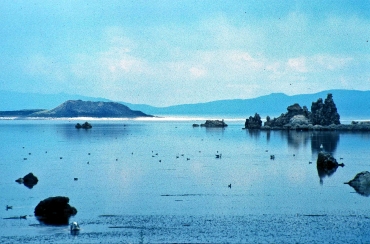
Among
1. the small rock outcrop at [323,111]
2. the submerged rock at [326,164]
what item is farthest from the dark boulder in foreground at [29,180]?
the small rock outcrop at [323,111]

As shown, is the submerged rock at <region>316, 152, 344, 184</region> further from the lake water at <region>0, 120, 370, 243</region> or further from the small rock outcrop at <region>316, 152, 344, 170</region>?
the lake water at <region>0, 120, 370, 243</region>

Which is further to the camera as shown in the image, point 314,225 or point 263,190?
point 263,190

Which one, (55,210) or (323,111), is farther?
(323,111)

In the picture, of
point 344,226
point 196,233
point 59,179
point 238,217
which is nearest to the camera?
point 196,233

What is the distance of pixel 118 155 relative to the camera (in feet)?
316

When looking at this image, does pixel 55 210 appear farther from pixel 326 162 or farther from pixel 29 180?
pixel 326 162

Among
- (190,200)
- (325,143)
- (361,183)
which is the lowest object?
(190,200)

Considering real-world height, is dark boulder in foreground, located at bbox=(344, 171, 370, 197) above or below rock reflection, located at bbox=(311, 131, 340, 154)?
below

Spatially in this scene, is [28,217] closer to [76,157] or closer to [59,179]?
[59,179]

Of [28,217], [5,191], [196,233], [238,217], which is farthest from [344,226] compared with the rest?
[5,191]

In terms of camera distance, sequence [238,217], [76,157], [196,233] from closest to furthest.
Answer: [196,233] < [238,217] < [76,157]

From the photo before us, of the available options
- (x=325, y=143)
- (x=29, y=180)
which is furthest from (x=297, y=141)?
(x=29, y=180)

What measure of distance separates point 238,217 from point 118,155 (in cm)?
5602

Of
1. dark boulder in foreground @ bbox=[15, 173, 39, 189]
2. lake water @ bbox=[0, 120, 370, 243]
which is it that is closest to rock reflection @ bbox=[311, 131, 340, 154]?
lake water @ bbox=[0, 120, 370, 243]
